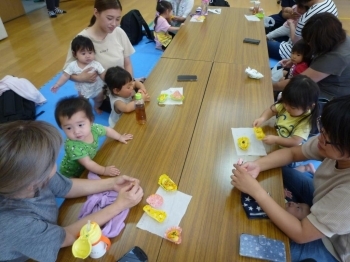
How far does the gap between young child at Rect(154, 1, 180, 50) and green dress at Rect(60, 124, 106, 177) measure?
2715 mm

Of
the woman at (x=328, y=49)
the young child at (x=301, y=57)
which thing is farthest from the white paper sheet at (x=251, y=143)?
the young child at (x=301, y=57)

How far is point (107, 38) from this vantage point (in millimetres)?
2275

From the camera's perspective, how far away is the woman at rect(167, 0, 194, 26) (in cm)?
408

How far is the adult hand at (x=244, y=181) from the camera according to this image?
1.07 m

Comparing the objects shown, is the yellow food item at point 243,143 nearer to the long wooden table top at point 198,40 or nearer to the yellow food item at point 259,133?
the yellow food item at point 259,133

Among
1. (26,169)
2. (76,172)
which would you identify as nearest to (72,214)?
(26,169)

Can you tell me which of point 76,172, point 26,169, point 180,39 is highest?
point 26,169

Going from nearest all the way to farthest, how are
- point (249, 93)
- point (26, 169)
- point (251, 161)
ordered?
point (26, 169), point (251, 161), point (249, 93)

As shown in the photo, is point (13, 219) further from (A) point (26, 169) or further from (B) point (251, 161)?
(B) point (251, 161)

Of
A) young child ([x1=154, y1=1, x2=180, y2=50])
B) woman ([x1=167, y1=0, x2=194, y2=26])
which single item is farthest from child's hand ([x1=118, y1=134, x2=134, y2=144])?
woman ([x1=167, y1=0, x2=194, y2=26])

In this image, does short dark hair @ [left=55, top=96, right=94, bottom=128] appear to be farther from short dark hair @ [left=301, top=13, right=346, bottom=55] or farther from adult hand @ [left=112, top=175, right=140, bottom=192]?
short dark hair @ [left=301, top=13, right=346, bottom=55]

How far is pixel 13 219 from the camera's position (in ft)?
2.59

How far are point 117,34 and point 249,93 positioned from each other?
4.52 ft

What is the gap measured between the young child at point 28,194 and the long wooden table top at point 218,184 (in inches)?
15.9
